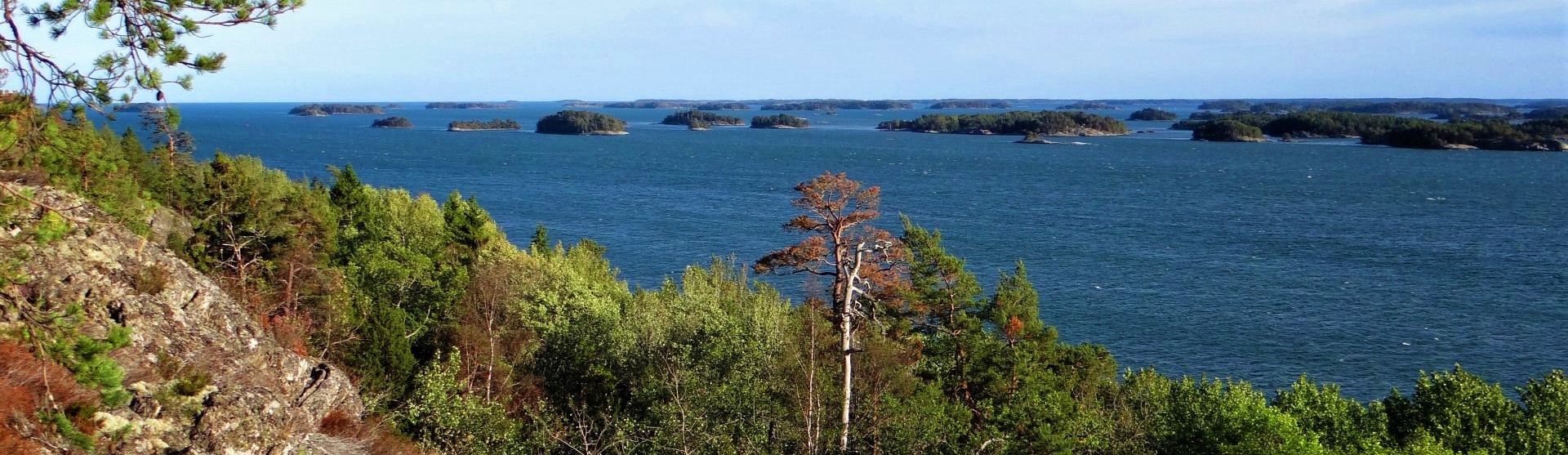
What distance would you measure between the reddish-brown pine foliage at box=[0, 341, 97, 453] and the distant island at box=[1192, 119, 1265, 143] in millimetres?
188378

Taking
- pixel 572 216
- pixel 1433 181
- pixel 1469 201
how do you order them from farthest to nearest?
1. pixel 1433 181
2. pixel 1469 201
3. pixel 572 216

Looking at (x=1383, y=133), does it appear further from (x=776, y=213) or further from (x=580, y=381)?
(x=580, y=381)

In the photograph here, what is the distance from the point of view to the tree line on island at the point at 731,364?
54.0 ft

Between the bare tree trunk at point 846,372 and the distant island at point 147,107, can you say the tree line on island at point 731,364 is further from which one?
the distant island at point 147,107

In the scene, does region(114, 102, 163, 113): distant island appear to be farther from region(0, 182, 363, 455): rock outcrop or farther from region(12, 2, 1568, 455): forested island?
region(0, 182, 363, 455): rock outcrop

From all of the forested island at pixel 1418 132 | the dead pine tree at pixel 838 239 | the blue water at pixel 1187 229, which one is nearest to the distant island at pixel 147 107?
the dead pine tree at pixel 838 239

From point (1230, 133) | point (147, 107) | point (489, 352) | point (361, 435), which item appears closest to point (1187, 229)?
point (489, 352)

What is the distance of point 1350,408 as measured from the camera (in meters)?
20.4

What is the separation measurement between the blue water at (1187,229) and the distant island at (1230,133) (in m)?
27.6

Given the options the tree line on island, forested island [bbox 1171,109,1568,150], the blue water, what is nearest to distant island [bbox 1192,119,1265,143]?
forested island [bbox 1171,109,1568,150]

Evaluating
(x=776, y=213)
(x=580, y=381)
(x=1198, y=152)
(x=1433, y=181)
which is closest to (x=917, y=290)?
(x=580, y=381)

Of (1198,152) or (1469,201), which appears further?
(1198,152)

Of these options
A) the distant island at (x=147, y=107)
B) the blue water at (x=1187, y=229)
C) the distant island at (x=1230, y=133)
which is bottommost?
the blue water at (x=1187, y=229)

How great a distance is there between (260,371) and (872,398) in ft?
35.9
